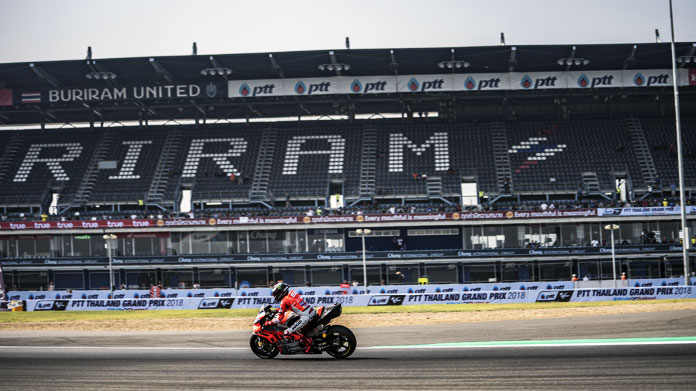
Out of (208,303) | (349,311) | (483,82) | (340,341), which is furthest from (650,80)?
(340,341)

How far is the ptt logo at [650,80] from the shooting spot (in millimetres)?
57500

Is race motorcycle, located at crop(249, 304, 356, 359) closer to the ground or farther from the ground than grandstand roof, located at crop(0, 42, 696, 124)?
closer to the ground

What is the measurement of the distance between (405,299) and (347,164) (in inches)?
953

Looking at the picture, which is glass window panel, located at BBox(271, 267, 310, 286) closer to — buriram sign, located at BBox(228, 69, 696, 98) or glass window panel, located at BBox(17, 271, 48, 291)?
buriram sign, located at BBox(228, 69, 696, 98)

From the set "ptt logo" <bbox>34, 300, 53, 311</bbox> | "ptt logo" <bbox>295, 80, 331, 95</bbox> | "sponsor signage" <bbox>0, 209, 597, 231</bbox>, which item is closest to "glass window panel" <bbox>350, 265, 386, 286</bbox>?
"sponsor signage" <bbox>0, 209, 597, 231</bbox>

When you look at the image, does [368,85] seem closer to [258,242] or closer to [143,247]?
[258,242]

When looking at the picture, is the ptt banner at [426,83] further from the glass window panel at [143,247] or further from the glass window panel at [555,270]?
the glass window panel at [143,247]

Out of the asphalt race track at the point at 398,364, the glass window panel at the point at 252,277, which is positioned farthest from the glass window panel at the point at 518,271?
the asphalt race track at the point at 398,364

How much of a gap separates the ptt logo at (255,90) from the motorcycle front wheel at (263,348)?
1800 inches

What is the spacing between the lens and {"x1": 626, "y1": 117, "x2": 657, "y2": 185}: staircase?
56031 mm

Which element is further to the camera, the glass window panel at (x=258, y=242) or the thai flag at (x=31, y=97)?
the thai flag at (x=31, y=97)

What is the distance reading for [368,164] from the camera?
195 feet

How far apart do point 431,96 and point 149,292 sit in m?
30.2

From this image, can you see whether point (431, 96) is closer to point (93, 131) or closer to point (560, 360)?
point (93, 131)
